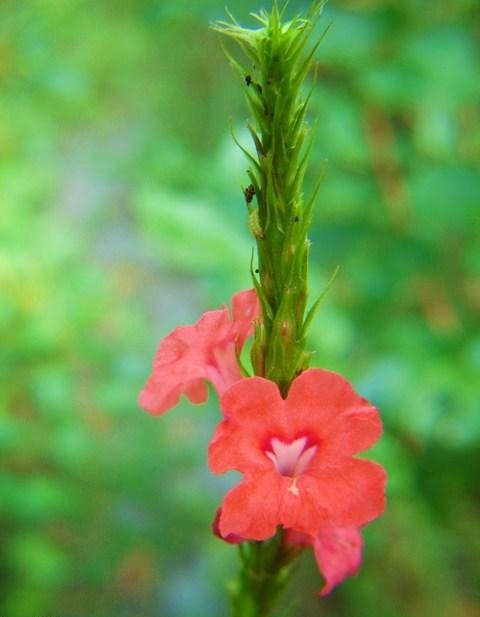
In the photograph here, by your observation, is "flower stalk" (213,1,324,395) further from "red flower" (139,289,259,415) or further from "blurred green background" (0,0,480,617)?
"blurred green background" (0,0,480,617)

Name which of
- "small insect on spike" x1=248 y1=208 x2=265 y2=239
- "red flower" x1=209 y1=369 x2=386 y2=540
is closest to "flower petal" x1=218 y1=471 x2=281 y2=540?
"red flower" x1=209 y1=369 x2=386 y2=540

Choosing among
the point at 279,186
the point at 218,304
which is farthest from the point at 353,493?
the point at 218,304

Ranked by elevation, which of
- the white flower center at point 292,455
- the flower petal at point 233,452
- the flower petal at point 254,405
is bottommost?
the flower petal at point 233,452

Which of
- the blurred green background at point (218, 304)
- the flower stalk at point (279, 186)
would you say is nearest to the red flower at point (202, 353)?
the flower stalk at point (279, 186)

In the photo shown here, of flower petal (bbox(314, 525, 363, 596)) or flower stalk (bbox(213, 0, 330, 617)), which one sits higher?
flower stalk (bbox(213, 0, 330, 617))

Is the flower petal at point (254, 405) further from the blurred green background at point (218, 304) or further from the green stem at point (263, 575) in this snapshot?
the blurred green background at point (218, 304)

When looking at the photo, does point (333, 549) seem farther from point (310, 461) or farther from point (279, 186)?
point (279, 186)

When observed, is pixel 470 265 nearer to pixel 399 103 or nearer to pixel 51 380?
pixel 399 103
